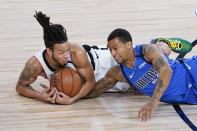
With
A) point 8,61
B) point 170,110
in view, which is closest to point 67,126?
point 170,110

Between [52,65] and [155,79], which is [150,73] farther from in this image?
[52,65]

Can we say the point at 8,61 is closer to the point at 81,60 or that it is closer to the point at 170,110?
the point at 81,60

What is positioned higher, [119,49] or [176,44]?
[119,49]

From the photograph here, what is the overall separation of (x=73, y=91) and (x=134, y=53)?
2.19 ft

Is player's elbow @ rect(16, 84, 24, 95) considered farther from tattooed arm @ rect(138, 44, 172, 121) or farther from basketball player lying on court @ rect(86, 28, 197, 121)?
tattooed arm @ rect(138, 44, 172, 121)

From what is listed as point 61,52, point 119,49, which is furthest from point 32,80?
point 119,49

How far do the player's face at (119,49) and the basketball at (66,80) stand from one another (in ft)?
1.66

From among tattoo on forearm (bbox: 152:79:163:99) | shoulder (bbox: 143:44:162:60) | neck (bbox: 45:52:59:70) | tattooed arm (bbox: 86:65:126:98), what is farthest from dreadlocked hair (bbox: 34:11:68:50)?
tattoo on forearm (bbox: 152:79:163:99)

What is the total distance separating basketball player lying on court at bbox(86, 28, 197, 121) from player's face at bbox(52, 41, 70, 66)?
1.28ft

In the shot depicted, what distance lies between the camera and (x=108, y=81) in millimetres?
4473

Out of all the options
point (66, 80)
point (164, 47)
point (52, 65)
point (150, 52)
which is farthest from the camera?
point (164, 47)

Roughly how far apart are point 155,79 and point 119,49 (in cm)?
44

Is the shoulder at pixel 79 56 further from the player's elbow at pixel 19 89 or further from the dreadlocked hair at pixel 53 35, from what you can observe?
the player's elbow at pixel 19 89

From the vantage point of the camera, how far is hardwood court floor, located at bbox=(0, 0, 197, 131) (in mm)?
4121
